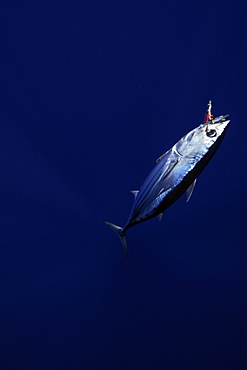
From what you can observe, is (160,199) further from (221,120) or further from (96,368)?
(96,368)

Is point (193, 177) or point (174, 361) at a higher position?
point (193, 177)

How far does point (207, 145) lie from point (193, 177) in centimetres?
20

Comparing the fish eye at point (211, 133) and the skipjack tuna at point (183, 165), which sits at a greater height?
the fish eye at point (211, 133)

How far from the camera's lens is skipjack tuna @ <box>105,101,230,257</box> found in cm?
127

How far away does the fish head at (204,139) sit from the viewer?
126cm

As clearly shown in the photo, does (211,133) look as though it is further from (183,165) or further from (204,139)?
(183,165)

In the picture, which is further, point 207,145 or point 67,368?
point 67,368

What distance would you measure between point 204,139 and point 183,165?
184mm

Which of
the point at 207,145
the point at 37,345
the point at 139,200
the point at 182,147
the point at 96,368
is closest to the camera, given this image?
the point at 207,145

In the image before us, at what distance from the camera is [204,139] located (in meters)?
1.30

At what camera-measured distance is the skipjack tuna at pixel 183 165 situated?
50.2 inches

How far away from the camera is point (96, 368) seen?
752cm

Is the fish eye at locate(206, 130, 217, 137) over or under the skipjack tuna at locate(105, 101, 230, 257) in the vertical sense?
over

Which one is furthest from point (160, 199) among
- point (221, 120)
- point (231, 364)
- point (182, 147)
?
point (231, 364)
